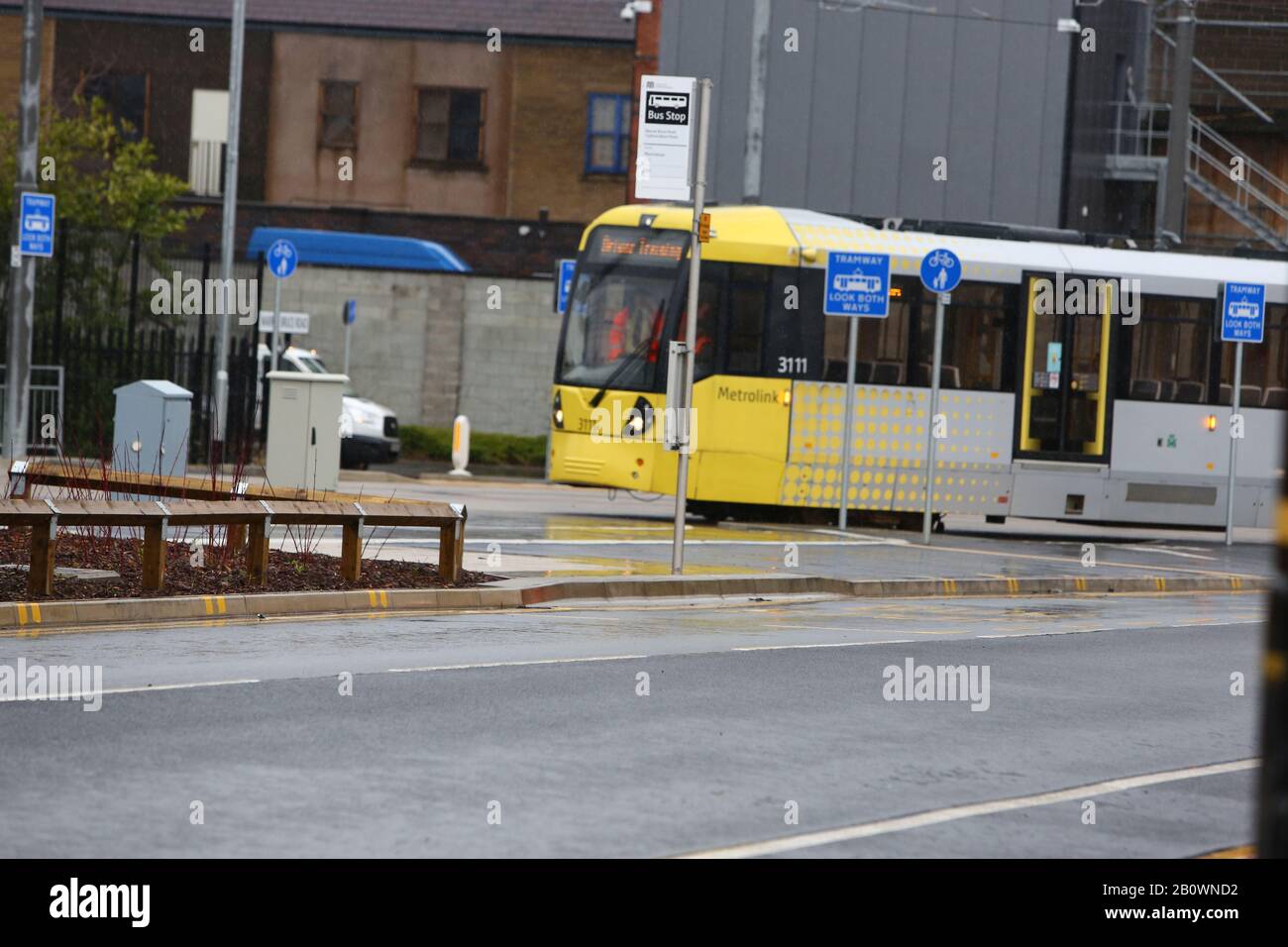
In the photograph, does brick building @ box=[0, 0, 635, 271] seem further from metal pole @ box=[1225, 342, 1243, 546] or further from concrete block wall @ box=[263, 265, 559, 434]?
metal pole @ box=[1225, 342, 1243, 546]

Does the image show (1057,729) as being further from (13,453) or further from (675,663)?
(13,453)

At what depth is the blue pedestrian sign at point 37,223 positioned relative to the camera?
953 inches

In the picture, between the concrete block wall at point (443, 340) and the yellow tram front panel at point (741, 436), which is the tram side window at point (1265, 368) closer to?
the yellow tram front panel at point (741, 436)

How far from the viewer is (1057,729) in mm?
10531

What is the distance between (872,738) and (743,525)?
48.5 feet

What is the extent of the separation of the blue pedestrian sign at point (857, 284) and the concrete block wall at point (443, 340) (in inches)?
629

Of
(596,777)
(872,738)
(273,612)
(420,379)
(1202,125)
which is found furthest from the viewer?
(1202,125)

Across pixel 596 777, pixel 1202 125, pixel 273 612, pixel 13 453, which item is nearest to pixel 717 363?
pixel 13 453

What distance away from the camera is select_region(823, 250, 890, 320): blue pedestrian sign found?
74.4 ft

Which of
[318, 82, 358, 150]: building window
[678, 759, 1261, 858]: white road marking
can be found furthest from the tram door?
[318, 82, 358, 150]: building window

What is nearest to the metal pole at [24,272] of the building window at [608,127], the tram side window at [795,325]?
the tram side window at [795,325]

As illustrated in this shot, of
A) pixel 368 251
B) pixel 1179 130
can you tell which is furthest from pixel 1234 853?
pixel 368 251

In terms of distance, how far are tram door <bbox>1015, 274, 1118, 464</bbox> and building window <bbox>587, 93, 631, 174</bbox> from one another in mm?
21947

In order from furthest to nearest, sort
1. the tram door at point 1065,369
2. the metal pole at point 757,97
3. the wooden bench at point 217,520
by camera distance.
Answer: the metal pole at point 757,97
the tram door at point 1065,369
the wooden bench at point 217,520
